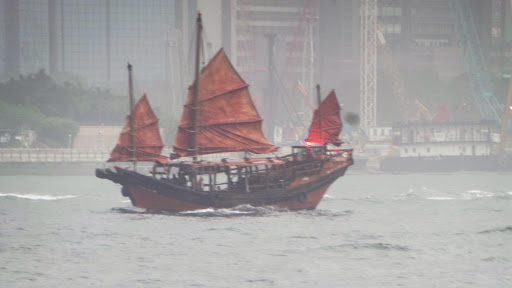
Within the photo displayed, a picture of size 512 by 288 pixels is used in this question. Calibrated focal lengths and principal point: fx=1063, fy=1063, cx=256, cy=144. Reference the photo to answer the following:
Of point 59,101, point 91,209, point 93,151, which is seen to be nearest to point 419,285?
point 91,209

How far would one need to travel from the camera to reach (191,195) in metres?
61.3

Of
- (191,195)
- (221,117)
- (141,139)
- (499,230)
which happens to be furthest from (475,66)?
(499,230)

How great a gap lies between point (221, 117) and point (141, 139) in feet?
18.4

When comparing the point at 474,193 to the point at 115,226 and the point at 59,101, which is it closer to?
the point at 115,226

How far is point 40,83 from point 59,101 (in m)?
5.08

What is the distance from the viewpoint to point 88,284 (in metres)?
35.0

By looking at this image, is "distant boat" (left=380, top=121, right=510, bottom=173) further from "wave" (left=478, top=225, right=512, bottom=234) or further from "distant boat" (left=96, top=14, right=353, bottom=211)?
"wave" (left=478, top=225, right=512, bottom=234)

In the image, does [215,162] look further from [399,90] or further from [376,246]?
[399,90]

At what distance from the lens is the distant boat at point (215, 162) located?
202ft

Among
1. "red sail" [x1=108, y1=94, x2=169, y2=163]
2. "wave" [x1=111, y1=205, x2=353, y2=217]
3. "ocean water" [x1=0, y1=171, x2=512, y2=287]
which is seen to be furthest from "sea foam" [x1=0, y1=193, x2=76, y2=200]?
"wave" [x1=111, y1=205, x2=353, y2=217]

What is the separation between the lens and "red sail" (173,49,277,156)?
63.0m

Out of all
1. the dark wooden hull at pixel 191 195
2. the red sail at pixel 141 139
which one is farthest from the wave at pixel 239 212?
the red sail at pixel 141 139

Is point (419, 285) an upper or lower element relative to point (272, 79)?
lower

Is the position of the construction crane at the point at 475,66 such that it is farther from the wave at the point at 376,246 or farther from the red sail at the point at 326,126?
the wave at the point at 376,246
